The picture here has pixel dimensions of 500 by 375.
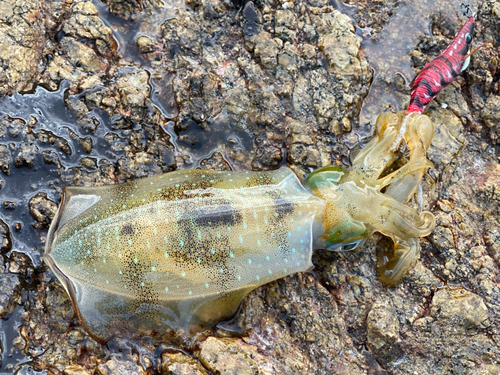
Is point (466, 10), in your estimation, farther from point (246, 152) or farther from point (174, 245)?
point (174, 245)

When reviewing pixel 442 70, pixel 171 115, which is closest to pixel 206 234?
pixel 171 115

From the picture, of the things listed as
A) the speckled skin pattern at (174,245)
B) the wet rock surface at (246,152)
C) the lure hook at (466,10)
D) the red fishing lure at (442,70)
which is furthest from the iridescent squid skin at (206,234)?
the lure hook at (466,10)

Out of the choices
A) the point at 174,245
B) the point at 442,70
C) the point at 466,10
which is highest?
the point at 466,10

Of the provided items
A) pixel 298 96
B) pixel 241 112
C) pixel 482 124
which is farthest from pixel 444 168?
pixel 241 112

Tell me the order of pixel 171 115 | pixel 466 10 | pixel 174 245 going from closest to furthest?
pixel 174 245
pixel 171 115
pixel 466 10

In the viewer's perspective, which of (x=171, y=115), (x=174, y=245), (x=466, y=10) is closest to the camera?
(x=174, y=245)

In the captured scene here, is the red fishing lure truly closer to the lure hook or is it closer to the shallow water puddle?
the lure hook

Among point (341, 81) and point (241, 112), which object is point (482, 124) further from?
point (241, 112)
